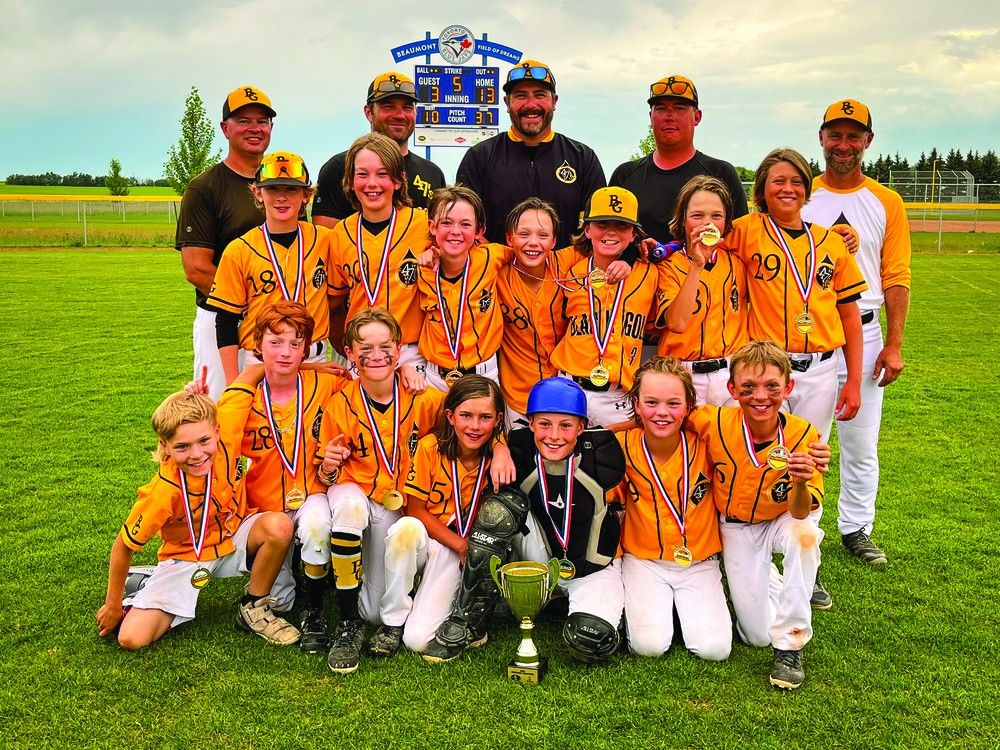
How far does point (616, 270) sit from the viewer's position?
4547 millimetres

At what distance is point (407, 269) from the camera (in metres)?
4.82

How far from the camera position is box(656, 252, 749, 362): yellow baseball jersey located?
15.0ft

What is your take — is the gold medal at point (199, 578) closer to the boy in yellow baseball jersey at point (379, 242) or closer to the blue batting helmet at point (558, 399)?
the boy in yellow baseball jersey at point (379, 242)

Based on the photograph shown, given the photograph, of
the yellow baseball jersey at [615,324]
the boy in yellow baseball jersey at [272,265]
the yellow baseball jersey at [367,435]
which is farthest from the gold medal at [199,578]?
the yellow baseball jersey at [615,324]

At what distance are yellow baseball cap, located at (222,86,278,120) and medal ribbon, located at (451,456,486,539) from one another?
2.79 meters

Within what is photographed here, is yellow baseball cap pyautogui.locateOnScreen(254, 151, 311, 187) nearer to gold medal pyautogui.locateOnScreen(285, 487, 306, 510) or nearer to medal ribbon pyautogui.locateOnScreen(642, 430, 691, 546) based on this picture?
gold medal pyautogui.locateOnScreen(285, 487, 306, 510)

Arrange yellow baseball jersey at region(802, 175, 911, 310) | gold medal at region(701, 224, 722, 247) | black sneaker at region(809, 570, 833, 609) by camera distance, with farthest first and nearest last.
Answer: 1. yellow baseball jersey at region(802, 175, 911, 310)
2. black sneaker at region(809, 570, 833, 609)
3. gold medal at region(701, 224, 722, 247)

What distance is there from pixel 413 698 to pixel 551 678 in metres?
0.61

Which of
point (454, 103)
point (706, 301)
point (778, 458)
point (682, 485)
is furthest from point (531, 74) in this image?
point (454, 103)

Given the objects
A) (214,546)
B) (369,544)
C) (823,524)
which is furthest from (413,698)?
(823,524)

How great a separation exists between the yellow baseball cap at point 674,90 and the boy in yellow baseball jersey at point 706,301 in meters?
0.75

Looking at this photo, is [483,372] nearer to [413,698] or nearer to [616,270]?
[616,270]

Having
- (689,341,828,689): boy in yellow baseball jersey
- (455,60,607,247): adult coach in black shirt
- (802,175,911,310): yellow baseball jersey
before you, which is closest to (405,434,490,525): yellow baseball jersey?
(689,341,828,689): boy in yellow baseball jersey

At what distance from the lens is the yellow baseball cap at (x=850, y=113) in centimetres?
507
